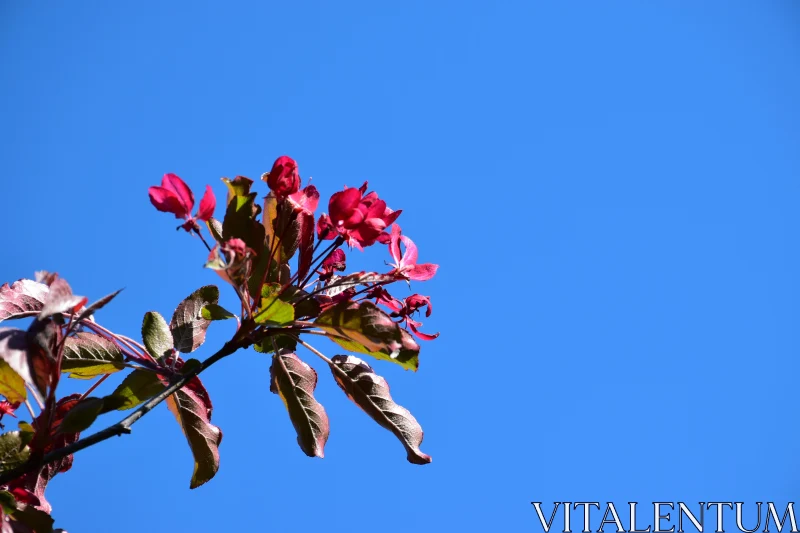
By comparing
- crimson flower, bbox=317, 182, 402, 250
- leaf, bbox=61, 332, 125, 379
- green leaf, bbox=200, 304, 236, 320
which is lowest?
leaf, bbox=61, 332, 125, 379

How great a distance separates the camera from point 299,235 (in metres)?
2.02

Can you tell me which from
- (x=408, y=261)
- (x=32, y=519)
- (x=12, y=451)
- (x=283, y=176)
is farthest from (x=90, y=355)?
(x=408, y=261)

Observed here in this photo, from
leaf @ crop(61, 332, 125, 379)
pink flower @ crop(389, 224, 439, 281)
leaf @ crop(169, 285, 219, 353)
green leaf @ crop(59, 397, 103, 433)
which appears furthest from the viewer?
pink flower @ crop(389, 224, 439, 281)

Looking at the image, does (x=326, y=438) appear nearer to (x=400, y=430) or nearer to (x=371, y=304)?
(x=400, y=430)

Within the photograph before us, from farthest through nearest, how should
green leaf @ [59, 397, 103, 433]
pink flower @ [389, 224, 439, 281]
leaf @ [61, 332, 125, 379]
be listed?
pink flower @ [389, 224, 439, 281] < leaf @ [61, 332, 125, 379] < green leaf @ [59, 397, 103, 433]

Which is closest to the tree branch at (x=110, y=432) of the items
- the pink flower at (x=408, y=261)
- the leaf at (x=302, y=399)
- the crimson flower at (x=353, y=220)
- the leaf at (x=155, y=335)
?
the leaf at (x=155, y=335)

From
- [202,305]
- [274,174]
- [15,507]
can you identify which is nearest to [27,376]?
[15,507]

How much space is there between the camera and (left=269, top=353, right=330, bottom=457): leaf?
2051 mm

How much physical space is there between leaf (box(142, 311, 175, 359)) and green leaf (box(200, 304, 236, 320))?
12 centimetres

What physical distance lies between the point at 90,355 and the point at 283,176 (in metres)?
0.63

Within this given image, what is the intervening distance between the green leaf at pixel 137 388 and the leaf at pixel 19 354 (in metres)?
0.25

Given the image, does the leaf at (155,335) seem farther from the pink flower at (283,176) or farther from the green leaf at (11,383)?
the pink flower at (283,176)

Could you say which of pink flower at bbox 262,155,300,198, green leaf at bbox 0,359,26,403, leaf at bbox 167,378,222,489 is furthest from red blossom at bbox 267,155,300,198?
green leaf at bbox 0,359,26,403

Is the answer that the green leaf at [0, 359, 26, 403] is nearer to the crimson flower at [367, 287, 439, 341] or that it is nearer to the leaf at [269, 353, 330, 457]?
the leaf at [269, 353, 330, 457]
